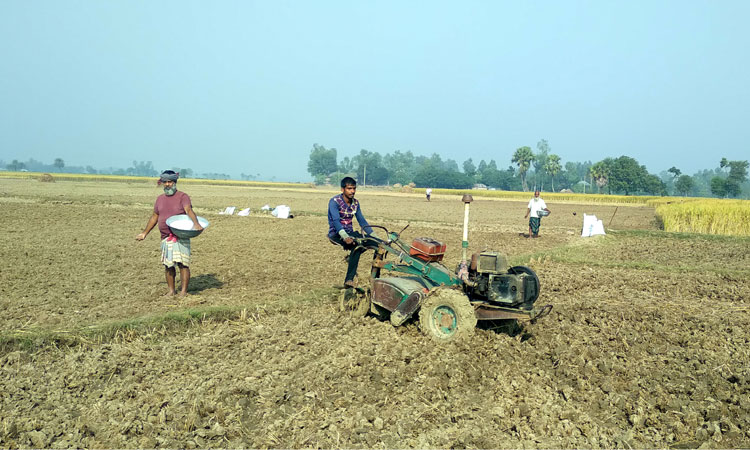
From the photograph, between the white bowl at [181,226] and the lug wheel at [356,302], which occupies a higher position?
the white bowl at [181,226]

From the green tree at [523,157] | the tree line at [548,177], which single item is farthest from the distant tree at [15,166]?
the green tree at [523,157]

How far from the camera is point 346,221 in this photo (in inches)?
278

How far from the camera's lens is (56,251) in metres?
11.5

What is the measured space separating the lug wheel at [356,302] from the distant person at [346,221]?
0.20 meters

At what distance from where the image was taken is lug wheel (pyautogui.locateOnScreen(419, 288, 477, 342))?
5484mm

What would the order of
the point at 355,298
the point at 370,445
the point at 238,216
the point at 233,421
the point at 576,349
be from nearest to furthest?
1. the point at 370,445
2. the point at 233,421
3. the point at 576,349
4. the point at 355,298
5. the point at 238,216

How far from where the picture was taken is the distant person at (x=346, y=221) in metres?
6.64

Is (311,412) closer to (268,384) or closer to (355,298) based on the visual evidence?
(268,384)

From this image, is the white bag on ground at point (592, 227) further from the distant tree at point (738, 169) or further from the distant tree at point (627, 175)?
the distant tree at point (738, 169)

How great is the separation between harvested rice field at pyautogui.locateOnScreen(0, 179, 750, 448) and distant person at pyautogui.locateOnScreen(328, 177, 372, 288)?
2.87 ft

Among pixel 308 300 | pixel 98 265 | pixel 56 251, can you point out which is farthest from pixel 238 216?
pixel 308 300

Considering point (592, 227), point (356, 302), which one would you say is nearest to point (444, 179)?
point (592, 227)

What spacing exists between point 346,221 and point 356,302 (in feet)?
3.66

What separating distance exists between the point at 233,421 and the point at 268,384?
2.13ft
